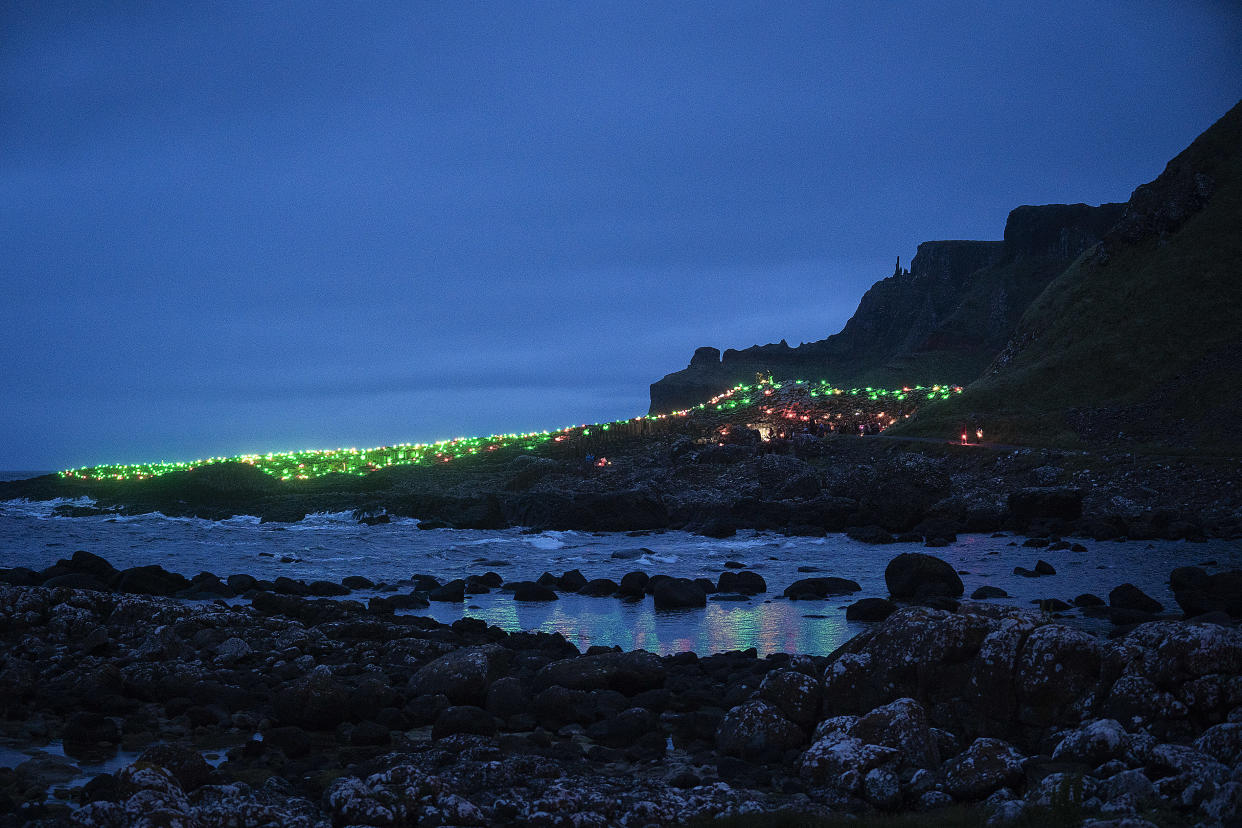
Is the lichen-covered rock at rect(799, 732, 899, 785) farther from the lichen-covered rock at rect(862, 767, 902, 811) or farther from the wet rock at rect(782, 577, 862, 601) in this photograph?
the wet rock at rect(782, 577, 862, 601)

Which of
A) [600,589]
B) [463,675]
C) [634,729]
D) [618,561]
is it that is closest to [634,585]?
[600,589]

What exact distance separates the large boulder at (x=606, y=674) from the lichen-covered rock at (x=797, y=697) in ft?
9.58

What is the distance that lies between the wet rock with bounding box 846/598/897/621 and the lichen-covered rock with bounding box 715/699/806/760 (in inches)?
426

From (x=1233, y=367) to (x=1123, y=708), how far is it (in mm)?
56479

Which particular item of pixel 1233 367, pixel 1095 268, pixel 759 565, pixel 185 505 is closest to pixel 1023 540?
pixel 759 565

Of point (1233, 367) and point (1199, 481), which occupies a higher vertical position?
point (1233, 367)

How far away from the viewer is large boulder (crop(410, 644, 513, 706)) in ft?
44.2

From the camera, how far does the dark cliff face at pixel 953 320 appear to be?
150375 millimetres

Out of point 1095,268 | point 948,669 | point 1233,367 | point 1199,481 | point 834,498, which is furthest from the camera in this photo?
point 1095,268

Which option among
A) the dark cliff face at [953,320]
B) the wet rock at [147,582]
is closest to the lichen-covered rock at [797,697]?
the wet rock at [147,582]

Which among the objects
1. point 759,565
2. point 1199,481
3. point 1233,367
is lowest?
point 759,565

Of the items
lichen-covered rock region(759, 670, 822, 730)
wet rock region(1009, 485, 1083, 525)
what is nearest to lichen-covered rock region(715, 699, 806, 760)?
lichen-covered rock region(759, 670, 822, 730)

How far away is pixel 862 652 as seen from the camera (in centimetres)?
1155

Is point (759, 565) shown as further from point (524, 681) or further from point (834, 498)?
point (524, 681)
